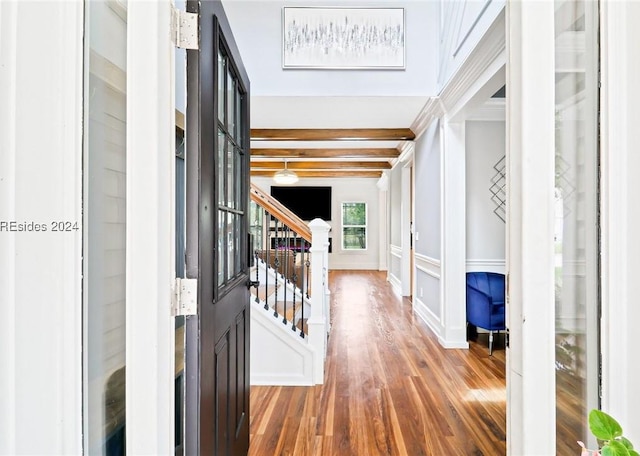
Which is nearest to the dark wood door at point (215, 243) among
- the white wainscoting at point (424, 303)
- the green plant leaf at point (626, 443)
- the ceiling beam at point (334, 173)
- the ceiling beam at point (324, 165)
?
the green plant leaf at point (626, 443)

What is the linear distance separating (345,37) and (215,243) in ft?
9.53

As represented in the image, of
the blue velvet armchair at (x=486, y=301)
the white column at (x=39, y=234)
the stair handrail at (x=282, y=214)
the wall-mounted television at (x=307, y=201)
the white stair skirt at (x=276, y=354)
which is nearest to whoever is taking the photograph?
the white column at (x=39, y=234)

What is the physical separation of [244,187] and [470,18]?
228 cm

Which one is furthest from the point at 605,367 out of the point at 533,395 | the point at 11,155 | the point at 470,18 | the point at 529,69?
the point at 470,18

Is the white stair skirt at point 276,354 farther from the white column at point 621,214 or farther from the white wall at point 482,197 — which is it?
the white wall at point 482,197

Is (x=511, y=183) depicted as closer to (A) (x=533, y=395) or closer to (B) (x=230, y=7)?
(A) (x=533, y=395)

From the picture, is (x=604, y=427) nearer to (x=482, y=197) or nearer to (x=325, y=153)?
(x=482, y=197)

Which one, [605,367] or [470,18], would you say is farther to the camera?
[470,18]

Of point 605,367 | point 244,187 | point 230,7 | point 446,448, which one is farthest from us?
point 230,7

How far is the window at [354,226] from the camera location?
945 centimetres

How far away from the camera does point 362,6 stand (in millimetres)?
3291

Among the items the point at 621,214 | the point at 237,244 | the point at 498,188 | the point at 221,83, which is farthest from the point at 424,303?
the point at 221,83

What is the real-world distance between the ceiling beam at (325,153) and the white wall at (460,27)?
9.04ft

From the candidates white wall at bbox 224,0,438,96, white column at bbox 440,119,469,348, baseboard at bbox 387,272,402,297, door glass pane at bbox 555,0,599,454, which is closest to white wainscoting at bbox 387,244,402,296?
baseboard at bbox 387,272,402,297
